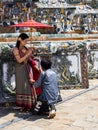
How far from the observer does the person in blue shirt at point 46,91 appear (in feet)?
22.0

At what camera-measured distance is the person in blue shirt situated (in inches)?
264

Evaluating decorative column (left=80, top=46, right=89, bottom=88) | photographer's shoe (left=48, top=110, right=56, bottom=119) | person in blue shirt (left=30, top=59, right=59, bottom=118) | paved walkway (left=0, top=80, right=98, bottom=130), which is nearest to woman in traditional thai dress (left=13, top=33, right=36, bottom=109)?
person in blue shirt (left=30, top=59, right=59, bottom=118)

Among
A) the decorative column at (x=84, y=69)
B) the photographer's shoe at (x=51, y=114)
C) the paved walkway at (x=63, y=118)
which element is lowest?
the paved walkway at (x=63, y=118)

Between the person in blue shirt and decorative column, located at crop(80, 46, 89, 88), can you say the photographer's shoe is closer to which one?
the person in blue shirt

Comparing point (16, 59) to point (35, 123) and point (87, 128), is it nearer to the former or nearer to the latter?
point (35, 123)

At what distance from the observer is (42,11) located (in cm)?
1692

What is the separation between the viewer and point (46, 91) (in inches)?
265

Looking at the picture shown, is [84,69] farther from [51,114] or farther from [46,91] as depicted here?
[51,114]

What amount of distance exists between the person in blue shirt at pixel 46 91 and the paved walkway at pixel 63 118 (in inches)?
7.5

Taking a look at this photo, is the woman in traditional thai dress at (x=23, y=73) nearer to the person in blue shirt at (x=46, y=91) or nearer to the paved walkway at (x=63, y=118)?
the person in blue shirt at (x=46, y=91)

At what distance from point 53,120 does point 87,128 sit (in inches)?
27.8

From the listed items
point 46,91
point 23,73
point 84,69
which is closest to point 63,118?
point 46,91

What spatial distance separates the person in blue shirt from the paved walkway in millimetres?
191

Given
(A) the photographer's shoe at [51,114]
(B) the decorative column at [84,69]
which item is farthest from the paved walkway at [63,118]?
(B) the decorative column at [84,69]
